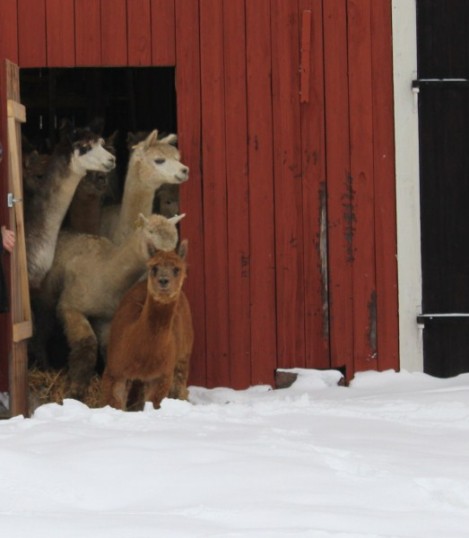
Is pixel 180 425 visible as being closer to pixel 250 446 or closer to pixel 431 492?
pixel 250 446

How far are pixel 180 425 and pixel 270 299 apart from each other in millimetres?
2626

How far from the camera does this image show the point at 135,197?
34.6 feet

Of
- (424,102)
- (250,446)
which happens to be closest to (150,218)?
(424,102)

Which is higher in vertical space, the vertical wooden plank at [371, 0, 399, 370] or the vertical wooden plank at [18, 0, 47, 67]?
the vertical wooden plank at [18, 0, 47, 67]

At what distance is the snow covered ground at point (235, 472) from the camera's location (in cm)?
550

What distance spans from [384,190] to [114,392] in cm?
248

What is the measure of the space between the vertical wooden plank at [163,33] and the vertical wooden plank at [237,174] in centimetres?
38

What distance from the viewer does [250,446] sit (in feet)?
22.8

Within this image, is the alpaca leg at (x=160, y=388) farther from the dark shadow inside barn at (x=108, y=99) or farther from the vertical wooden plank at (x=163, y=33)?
the dark shadow inside barn at (x=108, y=99)

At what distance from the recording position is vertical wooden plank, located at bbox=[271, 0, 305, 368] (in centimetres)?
1011

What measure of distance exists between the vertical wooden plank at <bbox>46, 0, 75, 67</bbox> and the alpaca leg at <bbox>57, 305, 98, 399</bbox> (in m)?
1.90

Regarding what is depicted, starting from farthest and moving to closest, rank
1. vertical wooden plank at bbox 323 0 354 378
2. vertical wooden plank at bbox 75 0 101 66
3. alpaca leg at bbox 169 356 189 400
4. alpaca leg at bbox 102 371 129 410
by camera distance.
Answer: vertical wooden plank at bbox 323 0 354 378 → vertical wooden plank at bbox 75 0 101 66 → alpaca leg at bbox 169 356 189 400 → alpaca leg at bbox 102 371 129 410

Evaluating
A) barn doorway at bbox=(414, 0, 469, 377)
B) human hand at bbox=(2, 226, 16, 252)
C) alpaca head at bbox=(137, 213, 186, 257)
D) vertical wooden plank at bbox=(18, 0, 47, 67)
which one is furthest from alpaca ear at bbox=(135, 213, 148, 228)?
barn doorway at bbox=(414, 0, 469, 377)

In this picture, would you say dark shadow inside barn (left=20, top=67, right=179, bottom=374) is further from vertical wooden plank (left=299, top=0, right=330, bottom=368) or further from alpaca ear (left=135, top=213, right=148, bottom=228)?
vertical wooden plank (left=299, top=0, right=330, bottom=368)
